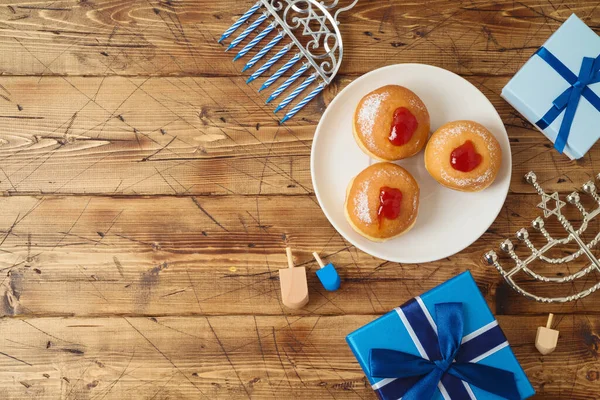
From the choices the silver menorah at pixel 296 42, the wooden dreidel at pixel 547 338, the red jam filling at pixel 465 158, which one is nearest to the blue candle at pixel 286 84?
the silver menorah at pixel 296 42

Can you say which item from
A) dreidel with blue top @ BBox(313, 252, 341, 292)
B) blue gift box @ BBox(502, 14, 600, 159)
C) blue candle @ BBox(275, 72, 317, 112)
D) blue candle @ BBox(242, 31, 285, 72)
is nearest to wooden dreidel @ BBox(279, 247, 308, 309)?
dreidel with blue top @ BBox(313, 252, 341, 292)

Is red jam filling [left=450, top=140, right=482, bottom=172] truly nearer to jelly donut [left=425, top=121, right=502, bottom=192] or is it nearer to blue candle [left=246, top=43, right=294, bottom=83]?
jelly donut [left=425, top=121, right=502, bottom=192]

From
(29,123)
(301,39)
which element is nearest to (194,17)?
(301,39)

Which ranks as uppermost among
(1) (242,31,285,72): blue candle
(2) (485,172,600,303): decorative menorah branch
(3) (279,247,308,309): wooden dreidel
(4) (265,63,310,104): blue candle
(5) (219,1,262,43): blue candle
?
(5) (219,1,262,43): blue candle

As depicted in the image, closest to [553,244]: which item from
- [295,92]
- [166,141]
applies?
[295,92]

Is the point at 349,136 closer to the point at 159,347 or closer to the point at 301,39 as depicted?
the point at 301,39

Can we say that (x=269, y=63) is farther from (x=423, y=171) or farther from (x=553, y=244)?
(x=553, y=244)
